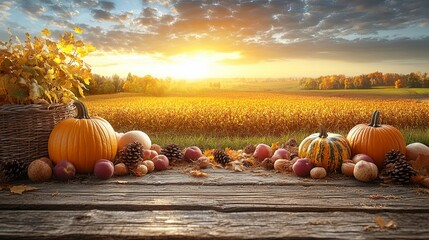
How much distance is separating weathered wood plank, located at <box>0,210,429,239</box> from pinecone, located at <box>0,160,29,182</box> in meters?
0.89

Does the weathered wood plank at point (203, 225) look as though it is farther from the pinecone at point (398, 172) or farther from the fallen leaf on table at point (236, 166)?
the fallen leaf on table at point (236, 166)

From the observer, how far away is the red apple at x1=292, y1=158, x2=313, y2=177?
147 inches

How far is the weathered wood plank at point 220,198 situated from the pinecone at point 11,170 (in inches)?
12.6

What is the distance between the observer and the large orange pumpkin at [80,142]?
380 centimetres

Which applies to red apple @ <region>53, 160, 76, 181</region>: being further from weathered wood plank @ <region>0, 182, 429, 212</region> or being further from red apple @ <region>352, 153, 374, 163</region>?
red apple @ <region>352, 153, 374, 163</region>

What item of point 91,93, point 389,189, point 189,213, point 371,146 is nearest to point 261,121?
point 371,146

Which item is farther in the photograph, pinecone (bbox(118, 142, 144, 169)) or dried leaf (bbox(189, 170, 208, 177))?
pinecone (bbox(118, 142, 144, 169))

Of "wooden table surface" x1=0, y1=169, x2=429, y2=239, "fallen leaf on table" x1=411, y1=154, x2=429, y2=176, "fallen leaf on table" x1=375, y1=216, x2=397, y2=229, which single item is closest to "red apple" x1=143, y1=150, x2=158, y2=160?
"wooden table surface" x1=0, y1=169, x2=429, y2=239

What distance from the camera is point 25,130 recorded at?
380cm

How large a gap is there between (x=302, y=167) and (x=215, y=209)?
50.6 inches

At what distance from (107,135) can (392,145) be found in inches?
116

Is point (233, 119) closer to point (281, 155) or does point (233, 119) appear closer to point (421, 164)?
point (281, 155)

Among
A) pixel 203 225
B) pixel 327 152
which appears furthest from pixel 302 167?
pixel 203 225

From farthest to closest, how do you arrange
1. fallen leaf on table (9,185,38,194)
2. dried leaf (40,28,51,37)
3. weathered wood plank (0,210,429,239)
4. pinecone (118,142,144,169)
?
dried leaf (40,28,51,37)
pinecone (118,142,144,169)
fallen leaf on table (9,185,38,194)
weathered wood plank (0,210,429,239)
